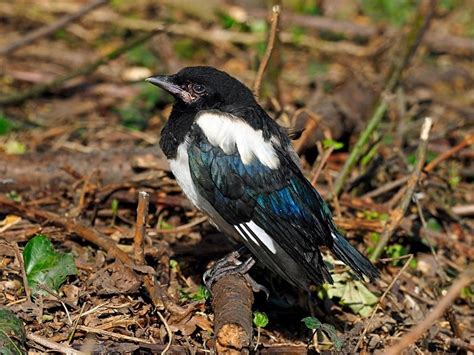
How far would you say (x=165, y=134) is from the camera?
13.0 ft

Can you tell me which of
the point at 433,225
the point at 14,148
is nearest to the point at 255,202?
the point at 433,225

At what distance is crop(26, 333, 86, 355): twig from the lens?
3.28 meters

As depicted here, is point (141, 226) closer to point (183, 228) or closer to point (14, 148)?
point (183, 228)

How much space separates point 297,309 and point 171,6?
14.0 ft

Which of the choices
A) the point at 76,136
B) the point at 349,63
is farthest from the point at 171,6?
the point at 76,136

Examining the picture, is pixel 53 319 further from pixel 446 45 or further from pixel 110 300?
pixel 446 45

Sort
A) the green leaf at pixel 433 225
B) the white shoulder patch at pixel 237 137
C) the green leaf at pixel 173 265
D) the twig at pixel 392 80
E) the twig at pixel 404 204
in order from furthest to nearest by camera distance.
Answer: the green leaf at pixel 433 225 < the twig at pixel 392 80 < the twig at pixel 404 204 < the green leaf at pixel 173 265 < the white shoulder patch at pixel 237 137

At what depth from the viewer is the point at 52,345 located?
3312 millimetres

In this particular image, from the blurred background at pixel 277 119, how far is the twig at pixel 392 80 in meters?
0.02

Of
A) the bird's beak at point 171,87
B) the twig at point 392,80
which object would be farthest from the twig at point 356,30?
the bird's beak at point 171,87

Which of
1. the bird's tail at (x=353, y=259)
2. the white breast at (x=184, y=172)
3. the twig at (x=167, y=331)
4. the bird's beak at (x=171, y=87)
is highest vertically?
the bird's beak at (x=171, y=87)

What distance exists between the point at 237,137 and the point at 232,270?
0.60m

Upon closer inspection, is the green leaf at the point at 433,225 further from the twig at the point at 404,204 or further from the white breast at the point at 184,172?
the white breast at the point at 184,172

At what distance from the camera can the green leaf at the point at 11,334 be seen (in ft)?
10.1
